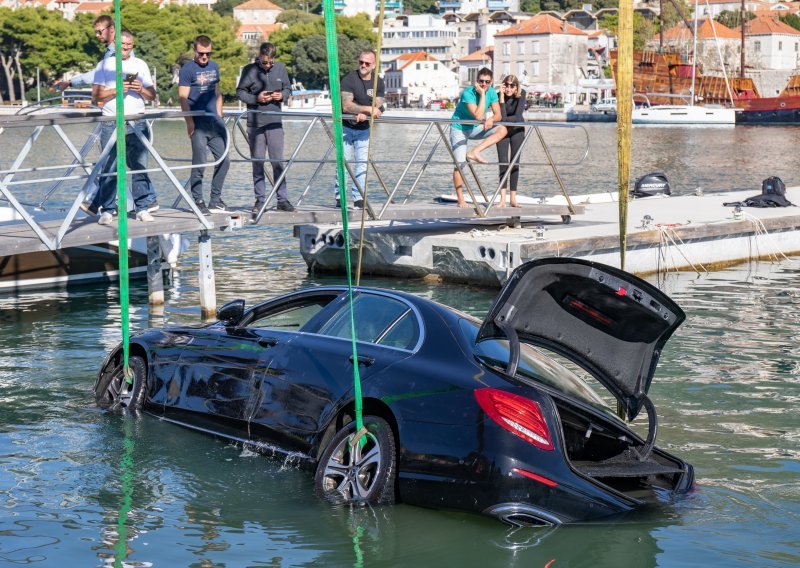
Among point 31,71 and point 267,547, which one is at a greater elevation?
point 31,71

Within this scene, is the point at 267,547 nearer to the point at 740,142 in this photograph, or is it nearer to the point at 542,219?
the point at 542,219

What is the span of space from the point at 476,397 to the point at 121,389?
365 cm

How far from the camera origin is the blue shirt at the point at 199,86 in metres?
13.7

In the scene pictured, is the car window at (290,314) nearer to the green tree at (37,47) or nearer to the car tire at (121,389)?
the car tire at (121,389)

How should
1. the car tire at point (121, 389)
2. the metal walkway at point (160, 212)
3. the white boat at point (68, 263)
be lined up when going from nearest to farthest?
the car tire at point (121, 389) < the metal walkway at point (160, 212) < the white boat at point (68, 263)

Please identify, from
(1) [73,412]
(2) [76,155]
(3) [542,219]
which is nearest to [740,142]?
(3) [542,219]

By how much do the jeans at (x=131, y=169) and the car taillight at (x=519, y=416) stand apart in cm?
750

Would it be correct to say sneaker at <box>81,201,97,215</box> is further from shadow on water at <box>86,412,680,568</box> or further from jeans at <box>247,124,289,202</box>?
shadow on water at <box>86,412,680,568</box>

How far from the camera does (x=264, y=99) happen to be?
1399 centimetres

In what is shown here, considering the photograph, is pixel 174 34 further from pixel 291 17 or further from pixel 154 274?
pixel 154 274

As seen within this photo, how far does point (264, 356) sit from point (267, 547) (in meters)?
1.63

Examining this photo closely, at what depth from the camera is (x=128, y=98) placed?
513 inches

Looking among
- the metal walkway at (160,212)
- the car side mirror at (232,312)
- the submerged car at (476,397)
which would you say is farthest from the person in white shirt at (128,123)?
the submerged car at (476,397)

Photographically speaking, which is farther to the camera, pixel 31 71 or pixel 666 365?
pixel 31 71
